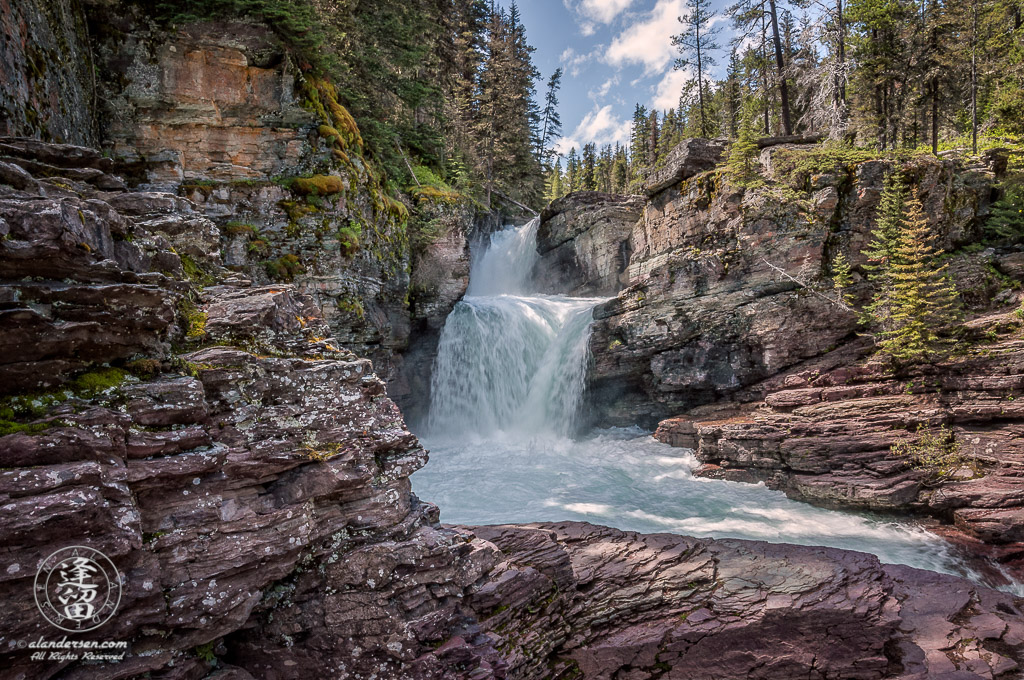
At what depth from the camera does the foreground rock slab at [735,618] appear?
6238 mm

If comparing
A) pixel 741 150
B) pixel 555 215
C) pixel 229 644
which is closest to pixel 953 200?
pixel 741 150

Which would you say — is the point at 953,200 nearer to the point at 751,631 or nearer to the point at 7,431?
the point at 751,631

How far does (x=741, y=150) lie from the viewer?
15797 mm

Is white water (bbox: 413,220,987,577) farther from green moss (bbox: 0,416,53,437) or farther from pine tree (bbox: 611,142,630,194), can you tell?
pine tree (bbox: 611,142,630,194)

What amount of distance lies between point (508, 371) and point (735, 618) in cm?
1348

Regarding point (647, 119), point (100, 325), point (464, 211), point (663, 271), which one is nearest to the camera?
point (100, 325)

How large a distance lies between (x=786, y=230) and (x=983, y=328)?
5.82m

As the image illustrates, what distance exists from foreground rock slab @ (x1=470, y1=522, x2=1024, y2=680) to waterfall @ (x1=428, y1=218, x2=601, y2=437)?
11.0 m

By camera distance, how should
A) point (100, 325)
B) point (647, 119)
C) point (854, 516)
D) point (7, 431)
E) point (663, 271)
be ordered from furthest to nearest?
point (647, 119), point (663, 271), point (854, 516), point (100, 325), point (7, 431)

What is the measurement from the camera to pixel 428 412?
754 inches

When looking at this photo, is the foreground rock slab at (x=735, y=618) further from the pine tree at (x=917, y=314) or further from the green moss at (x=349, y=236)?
the green moss at (x=349, y=236)

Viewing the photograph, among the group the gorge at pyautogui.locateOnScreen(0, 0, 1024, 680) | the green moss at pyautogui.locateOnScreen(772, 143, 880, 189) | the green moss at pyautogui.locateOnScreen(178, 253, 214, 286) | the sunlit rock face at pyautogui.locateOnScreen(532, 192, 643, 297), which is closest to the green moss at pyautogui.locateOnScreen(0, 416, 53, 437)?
the gorge at pyautogui.locateOnScreen(0, 0, 1024, 680)

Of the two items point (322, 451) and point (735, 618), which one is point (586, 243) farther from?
point (322, 451)

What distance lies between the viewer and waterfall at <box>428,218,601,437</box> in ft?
61.5
